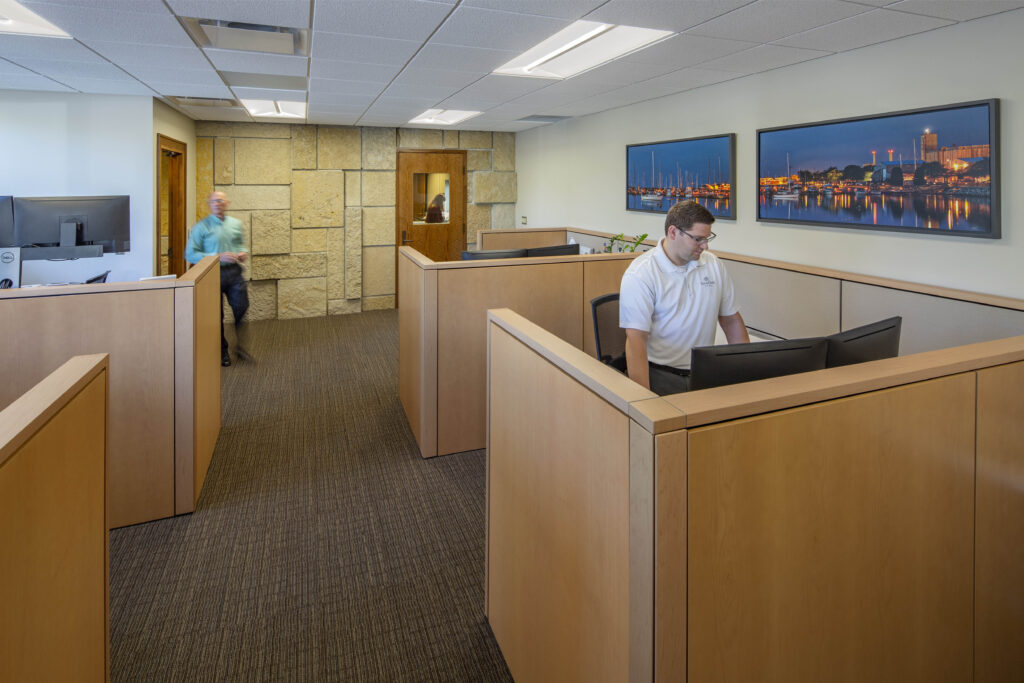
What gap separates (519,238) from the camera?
197 inches

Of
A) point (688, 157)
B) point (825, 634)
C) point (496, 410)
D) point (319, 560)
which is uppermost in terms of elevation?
point (688, 157)

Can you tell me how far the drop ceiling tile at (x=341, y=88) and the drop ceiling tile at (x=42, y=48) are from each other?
1047 millimetres

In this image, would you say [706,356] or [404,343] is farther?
[404,343]

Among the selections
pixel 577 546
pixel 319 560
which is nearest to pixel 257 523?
pixel 319 560

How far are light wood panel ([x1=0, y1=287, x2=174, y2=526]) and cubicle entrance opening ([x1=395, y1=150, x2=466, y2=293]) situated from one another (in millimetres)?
3925

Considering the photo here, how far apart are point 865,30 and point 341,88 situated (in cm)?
263

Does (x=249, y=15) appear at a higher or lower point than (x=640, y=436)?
higher

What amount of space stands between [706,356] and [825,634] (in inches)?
16.5

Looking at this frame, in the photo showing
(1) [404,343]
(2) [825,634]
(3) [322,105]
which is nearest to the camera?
(2) [825,634]

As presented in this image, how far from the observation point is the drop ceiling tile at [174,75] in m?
3.08

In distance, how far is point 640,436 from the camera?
777 mm

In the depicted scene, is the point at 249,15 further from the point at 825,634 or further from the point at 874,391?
the point at 825,634

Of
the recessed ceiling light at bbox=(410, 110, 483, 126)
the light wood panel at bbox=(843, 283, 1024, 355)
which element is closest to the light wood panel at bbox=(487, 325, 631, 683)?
the light wood panel at bbox=(843, 283, 1024, 355)

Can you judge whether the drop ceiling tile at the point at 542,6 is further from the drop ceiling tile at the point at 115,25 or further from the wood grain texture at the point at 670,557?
the wood grain texture at the point at 670,557
